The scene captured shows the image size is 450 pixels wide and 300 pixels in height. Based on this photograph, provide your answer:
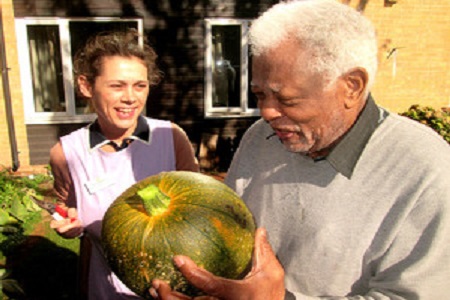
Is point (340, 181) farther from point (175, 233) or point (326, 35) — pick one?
point (175, 233)

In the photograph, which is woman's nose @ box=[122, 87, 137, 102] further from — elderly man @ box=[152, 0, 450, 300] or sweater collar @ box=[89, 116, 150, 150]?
elderly man @ box=[152, 0, 450, 300]

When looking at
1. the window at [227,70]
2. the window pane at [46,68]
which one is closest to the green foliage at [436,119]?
the window at [227,70]

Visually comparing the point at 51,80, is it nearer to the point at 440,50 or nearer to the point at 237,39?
the point at 237,39

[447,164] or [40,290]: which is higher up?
→ [447,164]

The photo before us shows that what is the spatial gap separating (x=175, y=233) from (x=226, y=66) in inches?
343

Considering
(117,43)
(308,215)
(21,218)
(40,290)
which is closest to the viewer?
(308,215)

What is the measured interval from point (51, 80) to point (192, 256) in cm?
893

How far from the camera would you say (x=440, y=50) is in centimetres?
1058

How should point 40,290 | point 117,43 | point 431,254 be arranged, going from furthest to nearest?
1. point 40,290
2. point 117,43
3. point 431,254

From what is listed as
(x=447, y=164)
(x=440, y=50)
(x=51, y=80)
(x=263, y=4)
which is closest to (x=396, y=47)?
(x=440, y=50)

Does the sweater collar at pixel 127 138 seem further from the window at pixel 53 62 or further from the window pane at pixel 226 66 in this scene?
the window pane at pixel 226 66

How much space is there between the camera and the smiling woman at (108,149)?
263 centimetres

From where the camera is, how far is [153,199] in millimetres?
1640

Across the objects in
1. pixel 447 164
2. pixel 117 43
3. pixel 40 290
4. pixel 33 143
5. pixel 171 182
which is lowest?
pixel 40 290
